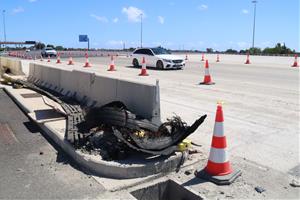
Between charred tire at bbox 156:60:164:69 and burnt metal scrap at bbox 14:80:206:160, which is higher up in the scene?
charred tire at bbox 156:60:164:69

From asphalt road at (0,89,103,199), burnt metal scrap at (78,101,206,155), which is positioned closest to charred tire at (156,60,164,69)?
asphalt road at (0,89,103,199)

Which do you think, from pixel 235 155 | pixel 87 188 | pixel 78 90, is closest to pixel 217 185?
pixel 235 155

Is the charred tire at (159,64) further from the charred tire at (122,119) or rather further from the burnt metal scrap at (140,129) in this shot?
the charred tire at (122,119)

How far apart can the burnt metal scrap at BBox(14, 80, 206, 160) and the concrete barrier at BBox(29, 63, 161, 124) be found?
0.33 meters

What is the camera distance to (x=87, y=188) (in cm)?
416

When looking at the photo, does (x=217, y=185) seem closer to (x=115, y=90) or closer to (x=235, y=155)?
(x=235, y=155)

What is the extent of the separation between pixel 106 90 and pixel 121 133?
2698mm

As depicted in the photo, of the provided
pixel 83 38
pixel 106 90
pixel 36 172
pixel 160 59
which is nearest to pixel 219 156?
pixel 36 172

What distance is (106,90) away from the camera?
7.78 metres

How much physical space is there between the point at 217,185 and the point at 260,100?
21.2 feet

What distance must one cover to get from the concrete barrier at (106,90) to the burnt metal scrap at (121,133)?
33cm

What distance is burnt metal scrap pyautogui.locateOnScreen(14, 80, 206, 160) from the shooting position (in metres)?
4.87

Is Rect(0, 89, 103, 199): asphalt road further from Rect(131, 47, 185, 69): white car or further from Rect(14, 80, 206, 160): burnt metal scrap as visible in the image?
Rect(131, 47, 185, 69): white car

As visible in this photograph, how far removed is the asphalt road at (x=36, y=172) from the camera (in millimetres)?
4051
